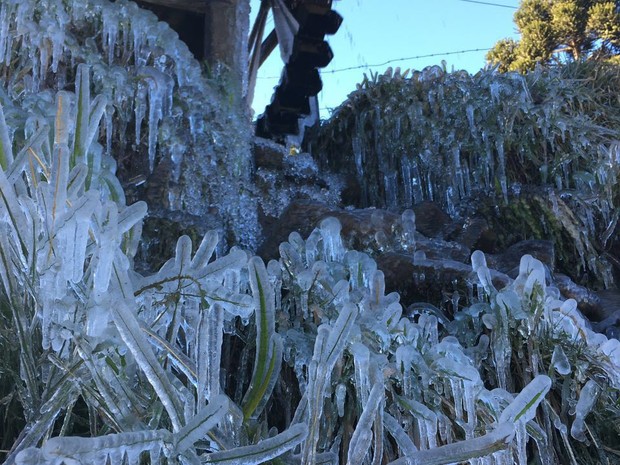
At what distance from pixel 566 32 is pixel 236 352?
934 cm

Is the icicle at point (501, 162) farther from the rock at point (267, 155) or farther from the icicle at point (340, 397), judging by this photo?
the icicle at point (340, 397)

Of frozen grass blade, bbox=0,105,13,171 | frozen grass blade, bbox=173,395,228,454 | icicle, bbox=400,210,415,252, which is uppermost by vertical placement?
frozen grass blade, bbox=0,105,13,171

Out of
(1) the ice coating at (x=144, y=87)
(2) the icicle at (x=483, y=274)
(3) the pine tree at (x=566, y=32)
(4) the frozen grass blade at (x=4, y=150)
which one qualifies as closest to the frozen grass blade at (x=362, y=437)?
(4) the frozen grass blade at (x=4, y=150)

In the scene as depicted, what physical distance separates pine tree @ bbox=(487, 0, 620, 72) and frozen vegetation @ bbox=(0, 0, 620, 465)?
8.14 meters

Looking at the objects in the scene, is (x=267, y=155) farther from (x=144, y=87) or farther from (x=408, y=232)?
(x=408, y=232)

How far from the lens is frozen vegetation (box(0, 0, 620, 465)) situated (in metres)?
1.49

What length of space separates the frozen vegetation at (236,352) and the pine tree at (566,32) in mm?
8141

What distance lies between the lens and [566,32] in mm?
10352

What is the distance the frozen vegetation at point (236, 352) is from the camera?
1.49 m

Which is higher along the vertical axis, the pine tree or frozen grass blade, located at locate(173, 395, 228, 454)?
the pine tree

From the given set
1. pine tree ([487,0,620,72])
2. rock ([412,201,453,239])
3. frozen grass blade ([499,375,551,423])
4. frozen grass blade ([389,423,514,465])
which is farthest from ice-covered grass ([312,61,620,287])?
pine tree ([487,0,620,72])

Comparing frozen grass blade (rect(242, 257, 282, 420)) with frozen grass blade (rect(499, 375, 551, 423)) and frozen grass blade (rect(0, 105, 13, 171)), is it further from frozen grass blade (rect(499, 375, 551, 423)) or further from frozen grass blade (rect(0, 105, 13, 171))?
frozen grass blade (rect(0, 105, 13, 171))

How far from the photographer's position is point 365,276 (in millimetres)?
2545

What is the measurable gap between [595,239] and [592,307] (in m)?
1.07
